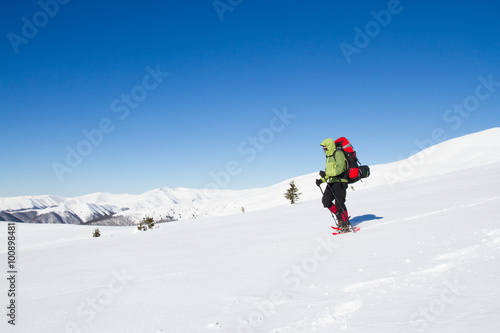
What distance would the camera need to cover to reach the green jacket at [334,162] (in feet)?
20.9

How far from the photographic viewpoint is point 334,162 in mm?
6418

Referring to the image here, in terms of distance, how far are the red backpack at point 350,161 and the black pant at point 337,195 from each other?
0.27 metres

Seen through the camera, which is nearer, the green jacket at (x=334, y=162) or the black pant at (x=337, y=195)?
the green jacket at (x=334, y=162)

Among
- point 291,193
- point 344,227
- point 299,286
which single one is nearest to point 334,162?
point 344,227

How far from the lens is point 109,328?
2.73 m

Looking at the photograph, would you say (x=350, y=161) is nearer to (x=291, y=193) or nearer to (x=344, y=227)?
(x=344, y=227)

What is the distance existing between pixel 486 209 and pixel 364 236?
8.57ft

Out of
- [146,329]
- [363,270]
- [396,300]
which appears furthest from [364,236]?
[146,329]

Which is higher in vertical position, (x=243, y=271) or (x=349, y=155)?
(x=349, y=155)

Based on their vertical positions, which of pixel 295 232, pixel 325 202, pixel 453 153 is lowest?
pixel 295 232

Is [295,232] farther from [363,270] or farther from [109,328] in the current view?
[109,328]

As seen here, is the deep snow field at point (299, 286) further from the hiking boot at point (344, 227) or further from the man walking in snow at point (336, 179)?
the man walking in snow at point (336, 179)

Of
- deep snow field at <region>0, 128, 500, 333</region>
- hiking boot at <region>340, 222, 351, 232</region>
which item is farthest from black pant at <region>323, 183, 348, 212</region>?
deep snow field at <region>0, 128, 500, 333</region>

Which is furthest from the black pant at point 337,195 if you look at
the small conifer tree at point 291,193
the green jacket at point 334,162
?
the small conifer tree at point 291,193
